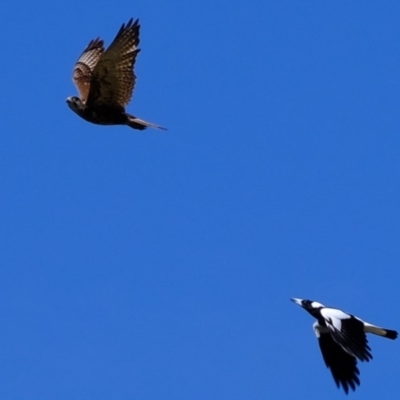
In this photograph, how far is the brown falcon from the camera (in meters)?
33.3

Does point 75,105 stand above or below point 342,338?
above

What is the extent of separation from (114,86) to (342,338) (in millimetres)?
6318

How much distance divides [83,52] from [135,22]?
4.12 metres

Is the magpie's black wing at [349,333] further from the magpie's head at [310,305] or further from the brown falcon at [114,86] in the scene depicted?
the brown falcon at [114,86]

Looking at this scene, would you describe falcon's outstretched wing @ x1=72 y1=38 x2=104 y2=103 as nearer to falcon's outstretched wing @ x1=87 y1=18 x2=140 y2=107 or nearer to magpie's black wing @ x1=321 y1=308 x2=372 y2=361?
falcon's outstretched wing @ x1=87 y1=18 x2=140 y2=107

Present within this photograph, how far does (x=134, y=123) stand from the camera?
33.8 meters

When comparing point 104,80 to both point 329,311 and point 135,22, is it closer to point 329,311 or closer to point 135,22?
point 135,22

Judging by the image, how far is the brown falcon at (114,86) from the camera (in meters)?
33.3

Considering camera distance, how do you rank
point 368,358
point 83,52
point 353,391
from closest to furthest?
point 368,358
point 353,391
point 83,52

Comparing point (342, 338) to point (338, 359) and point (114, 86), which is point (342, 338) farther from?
point (114, 86)

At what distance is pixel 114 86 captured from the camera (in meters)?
33.9

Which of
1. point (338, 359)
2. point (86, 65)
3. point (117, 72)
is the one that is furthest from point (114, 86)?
point (338, 359)

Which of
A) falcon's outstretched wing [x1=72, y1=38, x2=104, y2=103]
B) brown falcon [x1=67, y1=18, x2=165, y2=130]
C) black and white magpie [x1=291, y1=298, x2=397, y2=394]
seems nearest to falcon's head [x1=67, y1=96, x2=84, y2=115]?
brown falcon [x1=67, y1=18, x2=165, y2=130]

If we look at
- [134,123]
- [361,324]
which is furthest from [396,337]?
[134,123]
